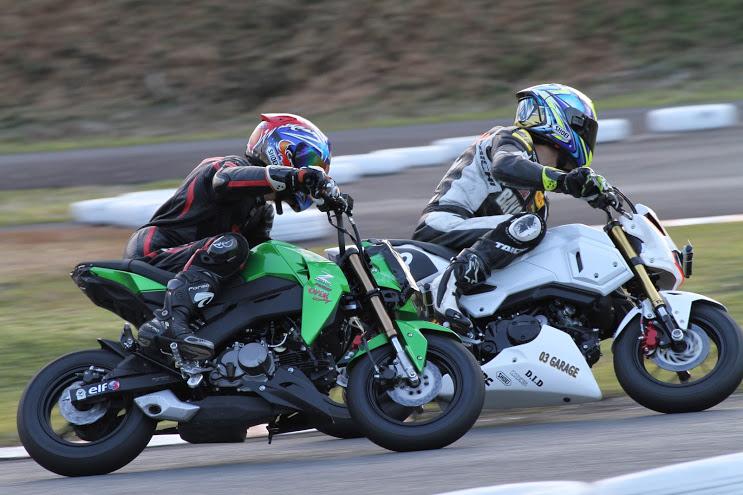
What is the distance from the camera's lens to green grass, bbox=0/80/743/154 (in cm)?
2252

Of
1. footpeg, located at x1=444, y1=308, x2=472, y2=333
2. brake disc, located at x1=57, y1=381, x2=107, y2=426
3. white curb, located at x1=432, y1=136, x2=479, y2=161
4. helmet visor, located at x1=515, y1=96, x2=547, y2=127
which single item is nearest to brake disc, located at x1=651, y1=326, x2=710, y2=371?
footpeg, located at x1=444, y1=308, x2=472, y2=333

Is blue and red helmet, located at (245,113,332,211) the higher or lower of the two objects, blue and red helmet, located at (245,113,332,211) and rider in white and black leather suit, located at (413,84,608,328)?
the higher

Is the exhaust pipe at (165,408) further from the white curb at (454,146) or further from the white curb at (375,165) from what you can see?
the white curb at (454,146)

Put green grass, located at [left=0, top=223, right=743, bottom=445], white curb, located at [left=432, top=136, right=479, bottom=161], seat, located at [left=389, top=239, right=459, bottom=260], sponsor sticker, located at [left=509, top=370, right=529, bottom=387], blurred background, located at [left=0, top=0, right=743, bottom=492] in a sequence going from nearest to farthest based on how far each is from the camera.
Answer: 1. sponsor sticker, located at [left=509, top=370, right=529, bottom=387]
2. seat, located at [left=389, top=239, right=459, bottom=260]
3. green grass, located at [left=0, top=223, right=743, bottom=445]
4. blurred background, located at [left=0, top=0, right=743, bottom=492]
5. white curb, located at [left=432, top=136, right=479, bottom=161]

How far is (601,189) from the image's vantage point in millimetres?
6531

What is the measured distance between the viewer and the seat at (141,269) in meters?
6.38

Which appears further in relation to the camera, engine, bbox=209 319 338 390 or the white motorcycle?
the white motorcycle

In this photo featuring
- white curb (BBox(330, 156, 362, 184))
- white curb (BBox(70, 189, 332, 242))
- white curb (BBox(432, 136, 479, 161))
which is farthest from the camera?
white curb (BBox(432, 136, 479, 161))

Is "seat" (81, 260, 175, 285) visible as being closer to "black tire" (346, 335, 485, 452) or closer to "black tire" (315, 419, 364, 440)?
"black tire" (346, 335, 485, 452)

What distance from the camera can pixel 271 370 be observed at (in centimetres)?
619

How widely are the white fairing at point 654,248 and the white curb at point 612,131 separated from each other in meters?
12.3

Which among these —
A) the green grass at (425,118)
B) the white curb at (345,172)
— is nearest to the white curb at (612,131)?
the green grass at (425,118)

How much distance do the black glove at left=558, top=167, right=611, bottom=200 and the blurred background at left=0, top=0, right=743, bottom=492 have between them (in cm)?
818

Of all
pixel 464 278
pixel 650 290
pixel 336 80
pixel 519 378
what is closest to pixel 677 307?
pixel 650 290
